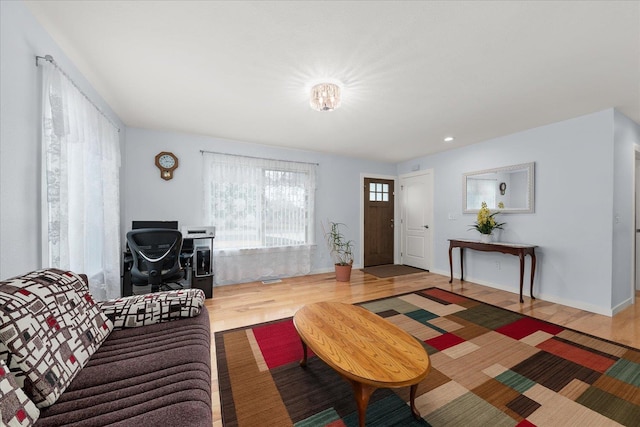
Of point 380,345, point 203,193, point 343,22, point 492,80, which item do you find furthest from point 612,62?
point 203,193

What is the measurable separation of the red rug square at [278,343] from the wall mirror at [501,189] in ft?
11.3

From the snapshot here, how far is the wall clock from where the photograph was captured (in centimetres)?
362

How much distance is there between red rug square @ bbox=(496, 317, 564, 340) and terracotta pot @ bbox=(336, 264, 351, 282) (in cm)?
220

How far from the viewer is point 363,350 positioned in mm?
1436

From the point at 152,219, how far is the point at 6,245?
7.86ft

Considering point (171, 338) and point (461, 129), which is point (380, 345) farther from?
point (461, 129)

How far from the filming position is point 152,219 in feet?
11.7

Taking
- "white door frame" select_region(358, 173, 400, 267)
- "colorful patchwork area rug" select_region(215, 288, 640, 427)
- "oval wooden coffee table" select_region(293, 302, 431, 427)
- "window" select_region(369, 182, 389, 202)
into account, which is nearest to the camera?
"oval wooden coffee table" select_region(293, 302, 431, 427)

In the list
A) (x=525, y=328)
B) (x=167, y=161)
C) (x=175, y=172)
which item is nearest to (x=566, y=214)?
(x=525, y=328)

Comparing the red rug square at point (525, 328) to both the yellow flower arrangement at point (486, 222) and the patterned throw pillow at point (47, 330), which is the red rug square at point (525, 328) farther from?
the patterned throw pillow at point (47, 330)

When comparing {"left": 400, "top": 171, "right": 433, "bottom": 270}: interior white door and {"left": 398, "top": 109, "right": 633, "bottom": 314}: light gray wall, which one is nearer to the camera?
{"left": 398, "top": 109, "right": 633, "bottom": 314}: light gray wall

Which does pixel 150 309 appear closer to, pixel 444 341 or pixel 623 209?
pixel 444 341

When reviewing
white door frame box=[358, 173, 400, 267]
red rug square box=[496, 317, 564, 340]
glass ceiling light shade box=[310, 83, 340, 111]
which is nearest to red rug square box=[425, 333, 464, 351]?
red rug square box=[496, 317, 564, 340]

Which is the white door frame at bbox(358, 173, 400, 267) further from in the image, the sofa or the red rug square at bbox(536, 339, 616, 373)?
the sofa
